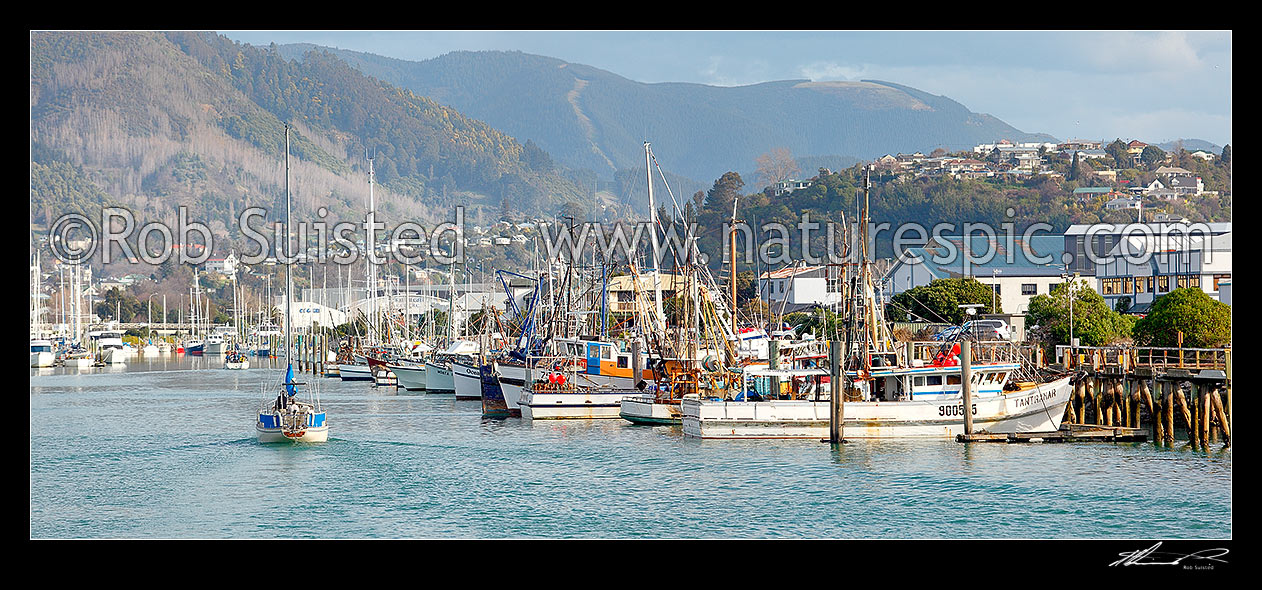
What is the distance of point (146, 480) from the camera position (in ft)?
125

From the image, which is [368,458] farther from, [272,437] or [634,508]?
[634,508]

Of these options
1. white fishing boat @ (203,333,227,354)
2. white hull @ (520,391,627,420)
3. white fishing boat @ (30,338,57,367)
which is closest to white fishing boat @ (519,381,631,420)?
white hull @ (520,391,627,420)

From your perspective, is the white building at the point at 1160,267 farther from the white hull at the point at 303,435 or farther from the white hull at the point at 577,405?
the white hull at the point at 303,435

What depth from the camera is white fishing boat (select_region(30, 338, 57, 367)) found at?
4562 inches

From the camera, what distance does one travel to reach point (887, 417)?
41281 mm

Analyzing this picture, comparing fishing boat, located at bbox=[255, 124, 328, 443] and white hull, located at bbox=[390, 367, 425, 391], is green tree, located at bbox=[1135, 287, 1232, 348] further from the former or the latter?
white hull, located at bbox=[390, 367, 425, 391]

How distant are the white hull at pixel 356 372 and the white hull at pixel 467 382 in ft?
82.0

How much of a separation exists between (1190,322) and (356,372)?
5614 centimetres

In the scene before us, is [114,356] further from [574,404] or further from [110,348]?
[574,404]

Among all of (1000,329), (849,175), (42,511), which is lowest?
(42,511)
